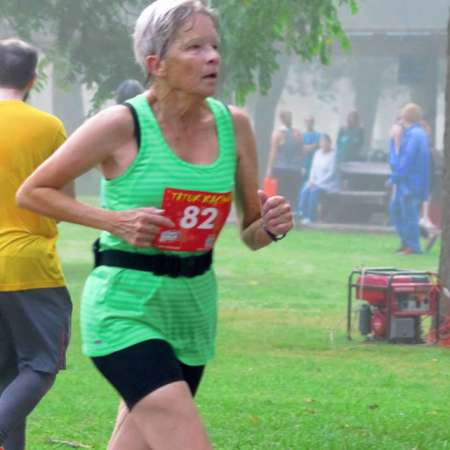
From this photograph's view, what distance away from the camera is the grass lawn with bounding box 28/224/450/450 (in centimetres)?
787

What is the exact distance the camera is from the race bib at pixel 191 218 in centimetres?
461

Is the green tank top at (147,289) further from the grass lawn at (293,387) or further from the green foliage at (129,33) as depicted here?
the green foliage at (129,33)

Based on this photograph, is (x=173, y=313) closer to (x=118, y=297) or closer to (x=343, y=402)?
(x=118, y=297)

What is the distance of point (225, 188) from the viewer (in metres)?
4.73

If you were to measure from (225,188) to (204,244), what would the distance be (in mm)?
173

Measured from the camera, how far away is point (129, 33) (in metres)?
20.1

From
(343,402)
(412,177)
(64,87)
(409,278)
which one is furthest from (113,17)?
(343,402)

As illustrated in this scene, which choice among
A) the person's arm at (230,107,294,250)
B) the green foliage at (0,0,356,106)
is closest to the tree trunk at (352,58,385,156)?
the green foliage at (0,0,356,106)

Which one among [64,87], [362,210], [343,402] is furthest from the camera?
[362,210]

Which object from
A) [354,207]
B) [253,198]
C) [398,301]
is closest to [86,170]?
[253,198]

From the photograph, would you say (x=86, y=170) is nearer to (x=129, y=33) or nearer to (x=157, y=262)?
(x=157, y=262)

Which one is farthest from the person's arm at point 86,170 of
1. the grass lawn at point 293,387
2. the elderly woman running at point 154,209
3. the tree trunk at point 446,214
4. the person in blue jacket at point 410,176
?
the person in blue jacket at point 410,176

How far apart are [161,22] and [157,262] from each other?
678 millimetres

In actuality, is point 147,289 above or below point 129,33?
below
